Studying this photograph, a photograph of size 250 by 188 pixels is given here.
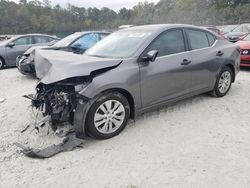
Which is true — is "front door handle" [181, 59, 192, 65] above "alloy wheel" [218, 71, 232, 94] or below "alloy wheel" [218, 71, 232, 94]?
above

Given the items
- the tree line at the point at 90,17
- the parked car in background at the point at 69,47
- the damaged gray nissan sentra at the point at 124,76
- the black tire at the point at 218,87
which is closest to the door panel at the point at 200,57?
the damaged gray nissan sentra at the point at 124,76

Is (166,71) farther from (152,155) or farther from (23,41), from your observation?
(23,41)

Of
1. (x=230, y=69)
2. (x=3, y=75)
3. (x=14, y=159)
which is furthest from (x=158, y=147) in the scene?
(x=3, y=75)

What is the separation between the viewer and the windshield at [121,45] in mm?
4281

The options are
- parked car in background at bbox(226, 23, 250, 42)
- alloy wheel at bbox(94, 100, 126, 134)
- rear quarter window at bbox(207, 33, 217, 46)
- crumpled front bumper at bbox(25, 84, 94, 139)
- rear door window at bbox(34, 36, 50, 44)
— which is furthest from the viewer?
parked car in background at bbox(226, 23, 250, 42)

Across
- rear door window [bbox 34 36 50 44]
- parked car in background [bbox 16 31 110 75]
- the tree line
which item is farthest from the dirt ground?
the tree line

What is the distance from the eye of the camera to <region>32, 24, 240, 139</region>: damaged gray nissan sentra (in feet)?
12.0

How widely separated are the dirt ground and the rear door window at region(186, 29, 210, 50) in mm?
1195

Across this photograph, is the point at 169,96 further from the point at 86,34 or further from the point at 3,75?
the point at 3,75

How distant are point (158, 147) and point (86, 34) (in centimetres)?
642

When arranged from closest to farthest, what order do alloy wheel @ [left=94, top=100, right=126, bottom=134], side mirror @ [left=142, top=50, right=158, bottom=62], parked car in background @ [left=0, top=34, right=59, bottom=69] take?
alloy wheel @ [left=94, top=100, right=126, bottom=134] → side mirror @ [left=142, top=50, right=158, bottom=62] → parked car in background @ [left=0, top=34, right=59, bottom=69]

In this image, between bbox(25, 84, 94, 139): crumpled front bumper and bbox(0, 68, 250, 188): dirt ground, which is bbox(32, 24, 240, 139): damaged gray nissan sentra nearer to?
bbox(25, 84, 94, 139): crumpled front bumper

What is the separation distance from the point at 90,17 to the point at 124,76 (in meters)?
52.4

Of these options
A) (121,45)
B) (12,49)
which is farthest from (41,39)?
(121,45)
